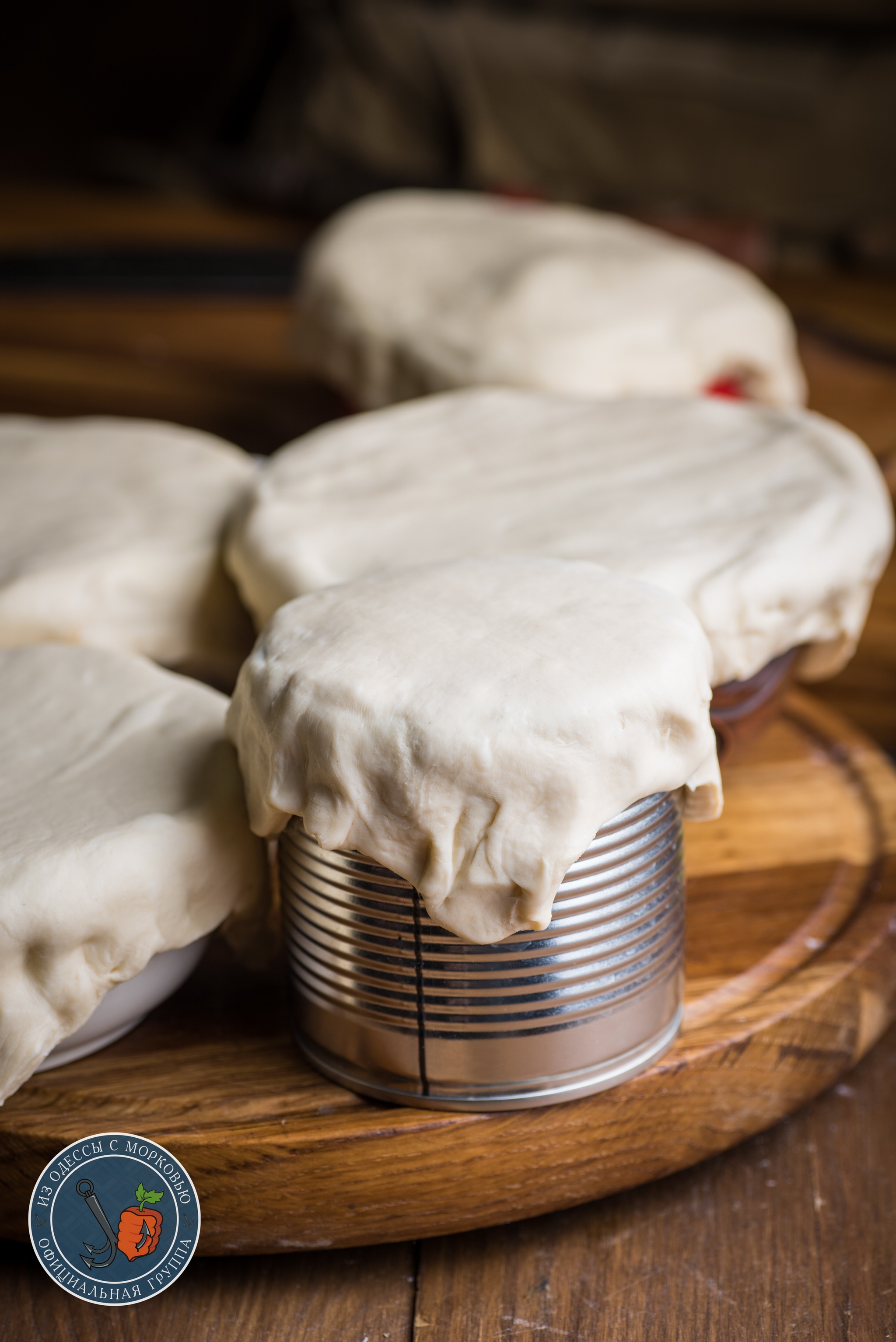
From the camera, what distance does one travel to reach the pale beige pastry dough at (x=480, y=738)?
0.56m

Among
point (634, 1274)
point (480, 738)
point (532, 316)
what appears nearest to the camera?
point (480, 738)

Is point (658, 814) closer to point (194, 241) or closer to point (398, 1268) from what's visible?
point (398, 1268)

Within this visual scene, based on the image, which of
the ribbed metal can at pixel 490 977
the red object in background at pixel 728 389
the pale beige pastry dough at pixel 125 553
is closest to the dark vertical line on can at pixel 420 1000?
the ribbed metal can at pixel 490 977

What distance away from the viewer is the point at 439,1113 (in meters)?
0.65

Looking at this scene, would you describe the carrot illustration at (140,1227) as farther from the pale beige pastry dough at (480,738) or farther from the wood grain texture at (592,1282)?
the pale beige pastry dough at (480,738)

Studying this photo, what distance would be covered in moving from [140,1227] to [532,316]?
958 mm

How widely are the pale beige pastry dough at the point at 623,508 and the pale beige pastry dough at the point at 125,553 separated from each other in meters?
0.05

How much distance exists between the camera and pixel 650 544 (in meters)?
0.85

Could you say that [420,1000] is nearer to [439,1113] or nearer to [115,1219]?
[439,1113]

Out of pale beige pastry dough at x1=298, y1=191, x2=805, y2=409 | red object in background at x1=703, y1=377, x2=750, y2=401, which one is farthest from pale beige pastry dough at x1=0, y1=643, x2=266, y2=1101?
red object in background at x1=703, y1=377, x2=750, y2=401

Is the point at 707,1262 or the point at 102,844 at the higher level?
the point at 102,844

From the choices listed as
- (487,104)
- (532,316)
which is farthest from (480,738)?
(487,104)

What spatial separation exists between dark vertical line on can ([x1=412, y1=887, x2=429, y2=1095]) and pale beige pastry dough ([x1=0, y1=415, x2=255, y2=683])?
16.4 inches

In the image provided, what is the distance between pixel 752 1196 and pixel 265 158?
2865 millimetres
